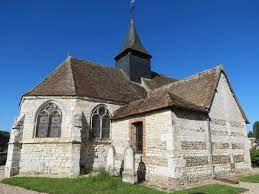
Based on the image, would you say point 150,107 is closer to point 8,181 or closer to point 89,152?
point 89,152

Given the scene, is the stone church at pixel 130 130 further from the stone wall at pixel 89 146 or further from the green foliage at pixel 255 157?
the green foliage at pixel 255 157

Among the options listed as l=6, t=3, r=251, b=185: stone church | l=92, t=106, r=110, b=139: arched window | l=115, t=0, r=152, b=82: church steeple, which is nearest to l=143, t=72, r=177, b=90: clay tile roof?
l=115, t=0, r=152, b=82: church steeple

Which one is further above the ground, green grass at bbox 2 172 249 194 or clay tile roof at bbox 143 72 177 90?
clay tile roof at bbox 143 72 177 90

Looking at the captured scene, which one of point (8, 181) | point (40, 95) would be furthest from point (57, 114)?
point (8, 181)

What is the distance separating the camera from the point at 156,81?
70.0 feet

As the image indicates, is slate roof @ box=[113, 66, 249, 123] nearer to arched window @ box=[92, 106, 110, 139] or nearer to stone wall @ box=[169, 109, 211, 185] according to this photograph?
stone wall @ box=[169, 109, 211, 185]

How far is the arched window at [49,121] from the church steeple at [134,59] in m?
8.51

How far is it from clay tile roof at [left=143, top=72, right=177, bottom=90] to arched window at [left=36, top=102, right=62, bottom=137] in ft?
29.7

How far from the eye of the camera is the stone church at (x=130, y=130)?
1033 cm

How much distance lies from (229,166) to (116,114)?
778 cm

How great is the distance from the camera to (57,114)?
44.5 feet

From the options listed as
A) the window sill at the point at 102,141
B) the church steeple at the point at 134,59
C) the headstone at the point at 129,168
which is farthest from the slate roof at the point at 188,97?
the church steeple at the point at 134,59

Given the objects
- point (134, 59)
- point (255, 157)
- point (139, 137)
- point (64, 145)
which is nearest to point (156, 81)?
point (134, 59)

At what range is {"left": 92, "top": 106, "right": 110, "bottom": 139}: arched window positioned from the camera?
1425 cm
